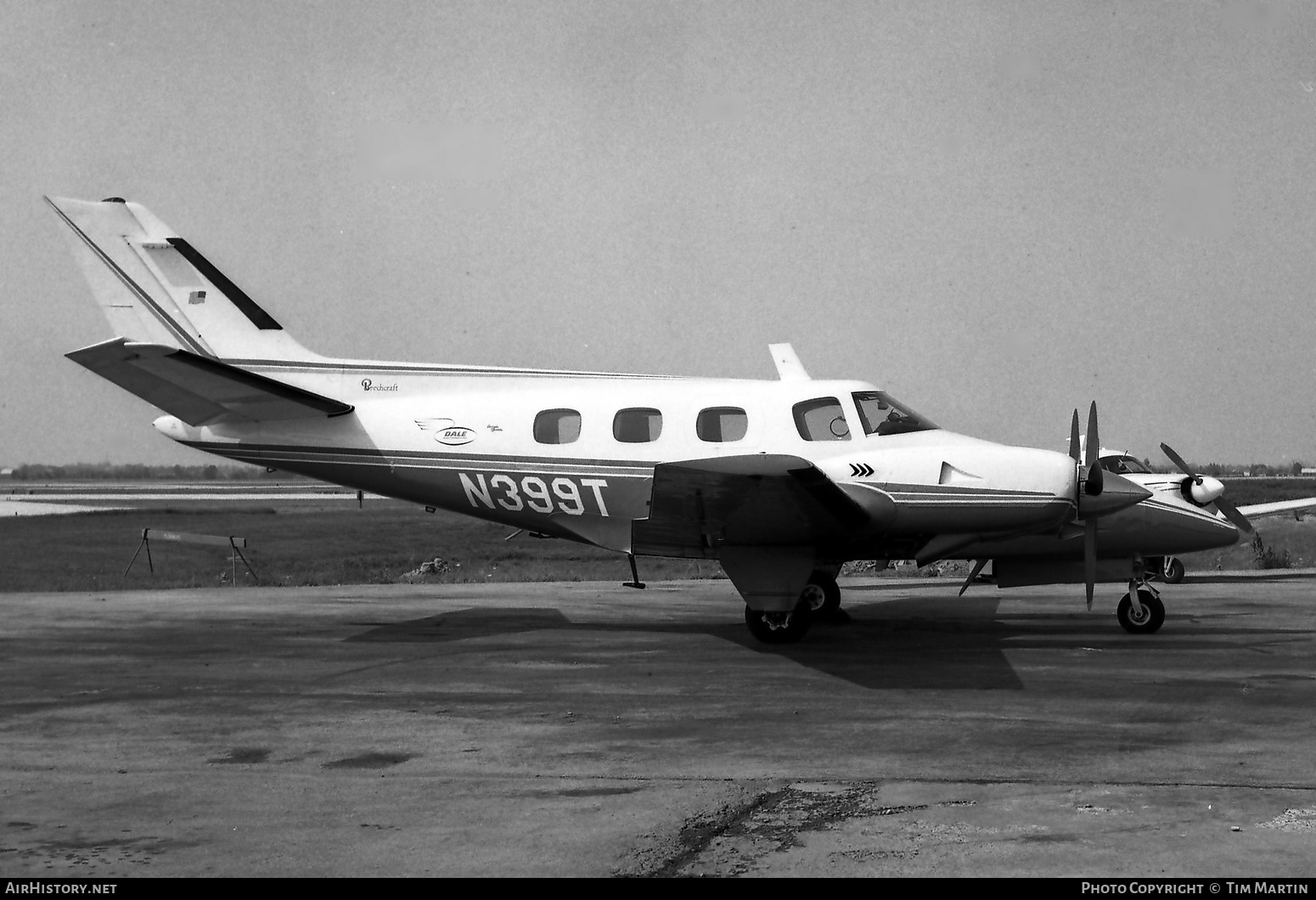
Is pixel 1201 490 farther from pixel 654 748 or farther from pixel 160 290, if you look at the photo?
pixel 160 290

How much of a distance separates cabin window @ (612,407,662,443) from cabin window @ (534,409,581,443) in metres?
0.52

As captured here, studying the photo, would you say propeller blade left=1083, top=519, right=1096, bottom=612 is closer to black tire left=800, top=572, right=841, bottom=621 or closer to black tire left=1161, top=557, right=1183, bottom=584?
black tire left=800, top=572, right=841, bottom=621

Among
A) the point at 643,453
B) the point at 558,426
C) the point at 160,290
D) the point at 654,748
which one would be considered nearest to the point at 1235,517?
the point at 643,453

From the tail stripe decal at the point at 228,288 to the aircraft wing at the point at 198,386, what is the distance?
4.99ft

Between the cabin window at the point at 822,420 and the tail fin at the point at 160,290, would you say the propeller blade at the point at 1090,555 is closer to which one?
the cabin window at the point at 822,420

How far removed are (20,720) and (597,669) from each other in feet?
17.0

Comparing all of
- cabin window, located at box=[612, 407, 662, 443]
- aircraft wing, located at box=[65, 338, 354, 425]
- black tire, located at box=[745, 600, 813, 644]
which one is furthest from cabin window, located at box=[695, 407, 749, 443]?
aircraft wing, located at box=[65, 338, 354, 425]

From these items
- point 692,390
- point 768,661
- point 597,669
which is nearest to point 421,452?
point 692,390

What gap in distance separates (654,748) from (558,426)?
22.7 ft

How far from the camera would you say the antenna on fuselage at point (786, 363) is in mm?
15141

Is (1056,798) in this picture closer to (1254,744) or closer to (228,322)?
(1254,744)

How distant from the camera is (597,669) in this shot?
11562mm

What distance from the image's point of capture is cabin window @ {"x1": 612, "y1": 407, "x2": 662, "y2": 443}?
46.2ft

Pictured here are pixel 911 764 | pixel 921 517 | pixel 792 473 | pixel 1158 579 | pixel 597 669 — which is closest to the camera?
pixel 911 764
